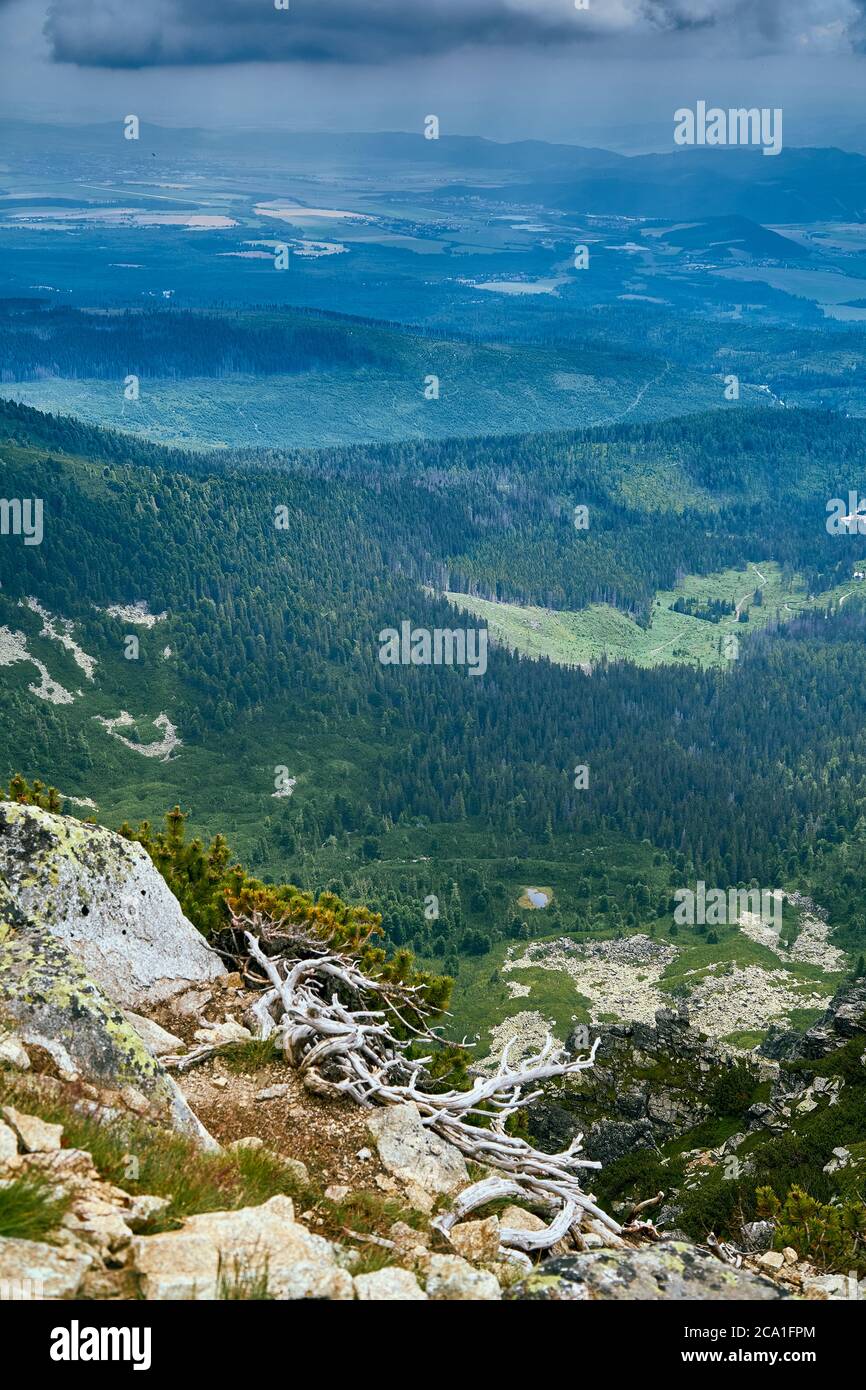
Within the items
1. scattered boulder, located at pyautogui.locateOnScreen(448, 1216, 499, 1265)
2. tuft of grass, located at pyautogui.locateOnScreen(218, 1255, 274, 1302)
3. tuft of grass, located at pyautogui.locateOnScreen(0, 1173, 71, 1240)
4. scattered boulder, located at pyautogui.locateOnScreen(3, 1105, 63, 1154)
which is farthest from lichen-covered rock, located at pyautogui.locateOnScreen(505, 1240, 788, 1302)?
scattered boulder, located at pyautogui.locateOnScreen(3, 1105, 63, 1154)

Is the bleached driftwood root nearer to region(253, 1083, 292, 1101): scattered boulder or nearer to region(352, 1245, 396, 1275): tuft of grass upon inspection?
region(253, 1083, 292, 1101): scattered boulder

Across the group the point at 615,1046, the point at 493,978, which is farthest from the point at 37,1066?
the point at 493,978

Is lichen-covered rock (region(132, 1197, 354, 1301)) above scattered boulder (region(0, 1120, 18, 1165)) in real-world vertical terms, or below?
below

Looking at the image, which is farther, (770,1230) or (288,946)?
(770,1230)

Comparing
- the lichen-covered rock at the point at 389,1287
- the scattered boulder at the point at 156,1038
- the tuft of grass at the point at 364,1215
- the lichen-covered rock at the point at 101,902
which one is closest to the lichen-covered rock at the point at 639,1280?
the lichen-covered rock at the point at 389,1287
